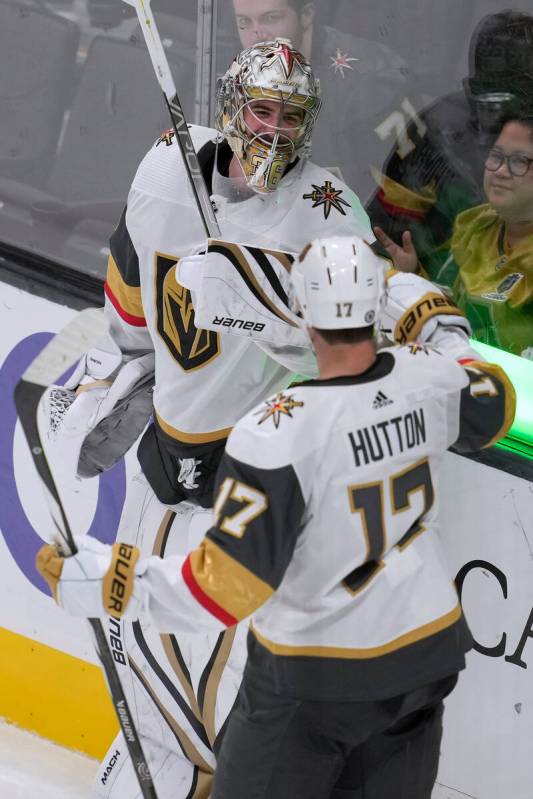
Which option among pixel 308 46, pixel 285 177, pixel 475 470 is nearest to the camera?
pixel 285 177

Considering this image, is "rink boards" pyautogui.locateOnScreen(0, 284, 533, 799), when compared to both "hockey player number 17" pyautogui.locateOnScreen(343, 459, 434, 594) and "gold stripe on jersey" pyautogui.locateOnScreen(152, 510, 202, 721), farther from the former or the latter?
"hockey player number 17" pyautogui.locateOnScreen(343, 459, 434, 594)

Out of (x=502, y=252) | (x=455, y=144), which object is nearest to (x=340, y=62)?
(x=455, y=144)

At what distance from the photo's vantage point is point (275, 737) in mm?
1915

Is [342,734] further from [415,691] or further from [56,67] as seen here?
[56,67]

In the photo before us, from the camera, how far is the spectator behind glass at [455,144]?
2.63 m

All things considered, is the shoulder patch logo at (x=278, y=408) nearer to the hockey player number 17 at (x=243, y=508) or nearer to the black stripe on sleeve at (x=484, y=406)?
the hockey player number 17 at (x=243, y=508)

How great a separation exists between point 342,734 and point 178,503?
26.4 inches

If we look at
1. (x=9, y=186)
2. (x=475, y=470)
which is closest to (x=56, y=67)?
(x=9, y=186)

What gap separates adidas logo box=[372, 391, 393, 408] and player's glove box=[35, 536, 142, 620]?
Answer: 0.40 metres

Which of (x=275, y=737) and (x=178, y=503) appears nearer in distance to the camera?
(x=275, y=737)

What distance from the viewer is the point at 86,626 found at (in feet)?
9.59

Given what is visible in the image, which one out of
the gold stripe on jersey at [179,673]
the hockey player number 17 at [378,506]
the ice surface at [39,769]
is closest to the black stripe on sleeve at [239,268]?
the hockey player number 17 at [378,506]

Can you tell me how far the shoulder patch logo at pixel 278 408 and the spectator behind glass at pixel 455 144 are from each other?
1034 millimetres

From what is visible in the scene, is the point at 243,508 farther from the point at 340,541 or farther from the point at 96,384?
the point at 96,384
